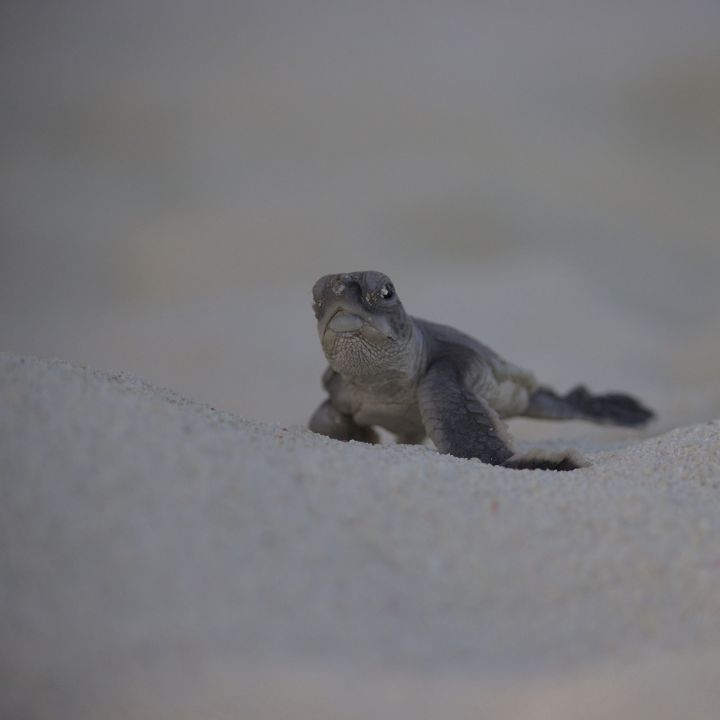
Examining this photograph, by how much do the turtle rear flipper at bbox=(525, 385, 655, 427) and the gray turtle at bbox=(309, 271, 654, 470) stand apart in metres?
0.14

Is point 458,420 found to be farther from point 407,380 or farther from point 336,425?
point 336,425

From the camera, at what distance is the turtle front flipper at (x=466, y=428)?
4.99 feet

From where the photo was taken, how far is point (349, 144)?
7.06 m

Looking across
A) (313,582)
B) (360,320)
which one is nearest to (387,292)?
(360,320)

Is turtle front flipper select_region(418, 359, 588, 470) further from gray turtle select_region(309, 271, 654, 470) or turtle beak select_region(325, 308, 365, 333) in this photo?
turtle beak select_region(325, 308, 365, 333)

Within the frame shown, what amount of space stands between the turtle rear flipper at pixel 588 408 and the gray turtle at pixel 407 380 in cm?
14

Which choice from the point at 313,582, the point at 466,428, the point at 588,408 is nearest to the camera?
the point at 313,582

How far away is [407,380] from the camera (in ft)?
6.31

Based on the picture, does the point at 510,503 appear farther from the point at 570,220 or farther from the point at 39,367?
the point at 570,220

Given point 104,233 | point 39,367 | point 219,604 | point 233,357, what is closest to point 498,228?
point 233,357

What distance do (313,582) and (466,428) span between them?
2.79ft

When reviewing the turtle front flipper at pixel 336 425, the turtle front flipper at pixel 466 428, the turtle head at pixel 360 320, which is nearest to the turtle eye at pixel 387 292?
the turtle head at pixel 360 320

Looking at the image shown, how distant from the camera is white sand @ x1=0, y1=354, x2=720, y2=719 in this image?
0.80 meters

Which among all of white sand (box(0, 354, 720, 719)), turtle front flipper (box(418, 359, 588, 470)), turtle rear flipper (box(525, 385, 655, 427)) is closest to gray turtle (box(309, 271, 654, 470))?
turtle front flipper (box(418, 359, 588, 470))
